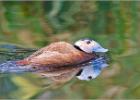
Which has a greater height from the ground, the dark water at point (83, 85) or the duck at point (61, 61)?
the duck at point (61, 61)

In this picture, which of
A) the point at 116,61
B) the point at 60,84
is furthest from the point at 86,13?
the point at 60,84

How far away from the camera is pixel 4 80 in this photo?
1.39 meters

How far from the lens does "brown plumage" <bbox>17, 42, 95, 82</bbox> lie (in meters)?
1.42

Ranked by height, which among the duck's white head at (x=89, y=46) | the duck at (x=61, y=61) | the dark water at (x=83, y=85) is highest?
the duck's white head at (x=89, y=46)

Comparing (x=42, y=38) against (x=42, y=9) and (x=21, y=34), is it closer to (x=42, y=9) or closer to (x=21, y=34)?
(x=21, y=34)

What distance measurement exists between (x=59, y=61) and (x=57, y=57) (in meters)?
0.02

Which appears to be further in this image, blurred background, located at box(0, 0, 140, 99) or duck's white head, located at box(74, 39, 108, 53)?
duck's white head, located at box(74, 39, 108, 53)

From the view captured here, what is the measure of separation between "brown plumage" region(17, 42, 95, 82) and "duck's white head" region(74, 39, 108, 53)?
0.02 meters

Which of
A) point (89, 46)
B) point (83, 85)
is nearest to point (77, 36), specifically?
point (89, 46)

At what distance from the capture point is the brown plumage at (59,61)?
1.42m

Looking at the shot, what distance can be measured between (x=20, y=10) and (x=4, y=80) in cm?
41

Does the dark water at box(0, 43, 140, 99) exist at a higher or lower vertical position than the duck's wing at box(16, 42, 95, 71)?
lower

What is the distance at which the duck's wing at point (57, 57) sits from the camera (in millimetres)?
1428

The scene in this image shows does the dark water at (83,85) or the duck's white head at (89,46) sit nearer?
the dark water at (83,85)
